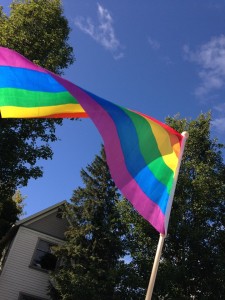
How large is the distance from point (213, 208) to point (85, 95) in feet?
56.5

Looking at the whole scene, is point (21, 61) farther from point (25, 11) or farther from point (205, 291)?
point (205, 291)

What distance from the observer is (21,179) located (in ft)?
62.2

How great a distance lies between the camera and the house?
2356 cm

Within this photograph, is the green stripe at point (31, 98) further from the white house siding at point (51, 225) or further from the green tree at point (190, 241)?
the white house siding at point (51, 225)

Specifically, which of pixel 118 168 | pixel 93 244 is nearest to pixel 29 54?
pixel 93 244

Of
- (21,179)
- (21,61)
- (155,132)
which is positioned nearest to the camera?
(155,132)

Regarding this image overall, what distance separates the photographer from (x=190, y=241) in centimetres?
2020

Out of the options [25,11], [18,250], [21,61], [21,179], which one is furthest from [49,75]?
[18,250]

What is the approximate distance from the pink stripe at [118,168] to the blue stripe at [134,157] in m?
0.07

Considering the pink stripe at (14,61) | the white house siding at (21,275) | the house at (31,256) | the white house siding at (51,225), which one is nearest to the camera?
the pink stripe at (14,61)

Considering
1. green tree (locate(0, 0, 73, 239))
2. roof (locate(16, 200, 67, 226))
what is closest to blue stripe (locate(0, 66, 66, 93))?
green tree (locate(0, 0, 73, 239))

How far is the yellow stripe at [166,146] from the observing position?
611cm

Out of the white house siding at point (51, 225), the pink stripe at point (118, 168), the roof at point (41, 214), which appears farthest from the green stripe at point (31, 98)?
the white house siding at point (51, 225)

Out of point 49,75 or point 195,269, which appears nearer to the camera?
point 49,75
